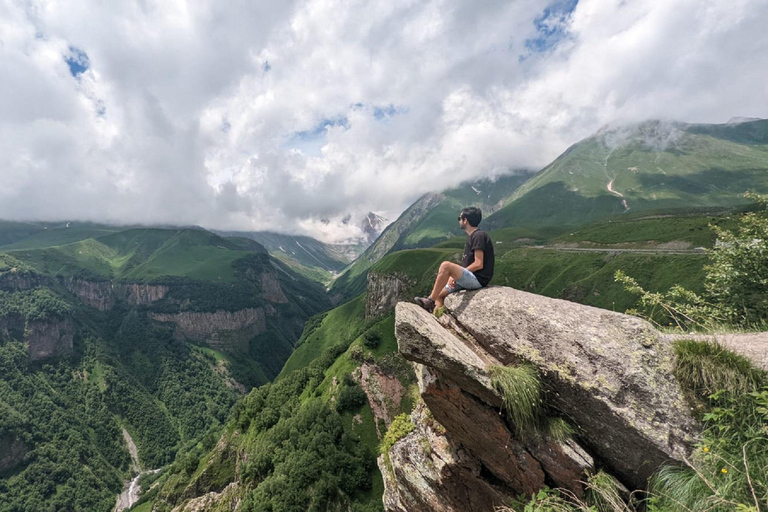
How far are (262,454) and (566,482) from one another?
2519 inches

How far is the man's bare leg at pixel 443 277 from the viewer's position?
12648 millimetres

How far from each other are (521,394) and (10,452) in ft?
1093

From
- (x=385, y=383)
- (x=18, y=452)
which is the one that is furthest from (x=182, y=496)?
Answer: (x=18, y=452)

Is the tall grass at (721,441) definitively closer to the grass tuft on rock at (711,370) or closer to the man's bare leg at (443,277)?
the grass tuft on rock at (711,370)

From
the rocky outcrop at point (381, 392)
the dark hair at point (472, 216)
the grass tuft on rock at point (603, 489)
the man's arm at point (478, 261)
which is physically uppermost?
the dark hair at point (472, 216)

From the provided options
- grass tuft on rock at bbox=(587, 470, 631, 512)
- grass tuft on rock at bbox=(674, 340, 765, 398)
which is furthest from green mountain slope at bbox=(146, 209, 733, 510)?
grass tuft on rock at bbox=(587, 470, 631, 512)

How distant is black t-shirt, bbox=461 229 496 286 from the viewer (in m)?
12.6

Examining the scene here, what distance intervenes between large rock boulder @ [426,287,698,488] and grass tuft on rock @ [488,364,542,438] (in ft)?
1.50

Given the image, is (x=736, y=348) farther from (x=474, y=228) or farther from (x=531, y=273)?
(x=531, y=273)

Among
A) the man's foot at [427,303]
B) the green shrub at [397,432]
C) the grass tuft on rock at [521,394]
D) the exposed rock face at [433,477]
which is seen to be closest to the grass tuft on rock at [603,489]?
the grass tuft on rock at [521,394]

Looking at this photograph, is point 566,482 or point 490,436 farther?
point 490,436

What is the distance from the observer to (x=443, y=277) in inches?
512

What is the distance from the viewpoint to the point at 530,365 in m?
9.66

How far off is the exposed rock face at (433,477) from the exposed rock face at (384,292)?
15073 cm
